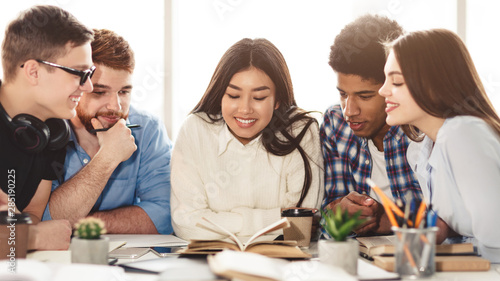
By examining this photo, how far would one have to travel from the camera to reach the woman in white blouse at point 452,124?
1384mm

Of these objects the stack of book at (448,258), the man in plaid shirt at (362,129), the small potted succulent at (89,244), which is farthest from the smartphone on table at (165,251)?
the man in plaid shirt at (362,129)

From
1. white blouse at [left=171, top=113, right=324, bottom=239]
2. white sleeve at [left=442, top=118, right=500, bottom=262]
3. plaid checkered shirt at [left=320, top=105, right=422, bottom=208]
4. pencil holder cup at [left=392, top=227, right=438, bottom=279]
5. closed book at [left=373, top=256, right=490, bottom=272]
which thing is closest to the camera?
pencil holder cup at [left=392, top=227, right=438, bottom=279]

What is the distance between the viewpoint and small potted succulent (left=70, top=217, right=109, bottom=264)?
3.81ft

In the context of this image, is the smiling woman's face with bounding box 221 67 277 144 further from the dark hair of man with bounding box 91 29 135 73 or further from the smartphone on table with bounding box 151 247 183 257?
the smartphone on table with bounding box 151 247 183 257

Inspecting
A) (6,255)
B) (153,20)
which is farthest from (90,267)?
(153,20)

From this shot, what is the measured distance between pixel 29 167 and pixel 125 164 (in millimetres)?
474

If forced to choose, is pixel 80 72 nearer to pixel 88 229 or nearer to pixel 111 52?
pixel 111 52

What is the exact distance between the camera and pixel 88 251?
1.16m

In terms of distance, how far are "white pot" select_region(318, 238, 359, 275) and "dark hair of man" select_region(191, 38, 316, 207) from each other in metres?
0.75

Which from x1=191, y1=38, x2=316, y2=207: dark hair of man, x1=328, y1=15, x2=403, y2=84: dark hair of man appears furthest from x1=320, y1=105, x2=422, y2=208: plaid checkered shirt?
x1=328, y1=15, x2=403, y2=84: dark hair of man

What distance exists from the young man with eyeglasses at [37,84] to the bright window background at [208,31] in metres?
1.81

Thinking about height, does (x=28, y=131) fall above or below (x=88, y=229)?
above

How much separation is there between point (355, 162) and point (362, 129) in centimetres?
16

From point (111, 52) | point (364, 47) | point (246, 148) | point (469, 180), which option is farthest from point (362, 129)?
point (111, 52)
